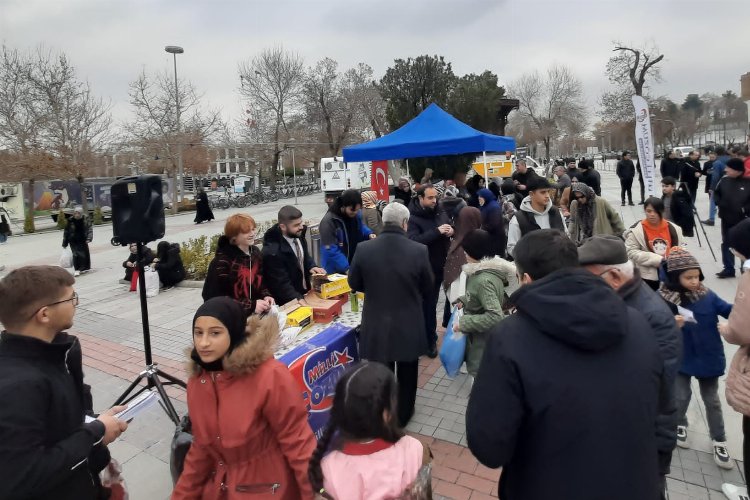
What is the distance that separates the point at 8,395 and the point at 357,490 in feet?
4.04

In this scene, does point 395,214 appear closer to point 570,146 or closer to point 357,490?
point 357,490

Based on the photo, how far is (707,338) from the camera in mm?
3035

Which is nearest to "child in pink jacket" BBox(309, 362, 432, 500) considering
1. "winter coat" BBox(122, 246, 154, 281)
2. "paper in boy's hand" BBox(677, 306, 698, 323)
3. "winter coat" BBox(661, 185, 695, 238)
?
"paper in boy's hand" BBox(677, 306, 698, 323)

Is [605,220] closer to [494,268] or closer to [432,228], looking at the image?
[432,228]

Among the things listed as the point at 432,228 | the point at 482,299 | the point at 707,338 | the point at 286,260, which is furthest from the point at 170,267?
the point at 707,338

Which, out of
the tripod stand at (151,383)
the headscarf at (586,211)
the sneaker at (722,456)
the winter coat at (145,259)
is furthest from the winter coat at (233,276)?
the winter coat at (145,259)

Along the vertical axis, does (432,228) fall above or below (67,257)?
above

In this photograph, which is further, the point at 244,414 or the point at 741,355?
the point at 741,355

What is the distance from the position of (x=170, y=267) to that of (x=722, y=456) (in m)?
8.70

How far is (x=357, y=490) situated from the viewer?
5.24ft

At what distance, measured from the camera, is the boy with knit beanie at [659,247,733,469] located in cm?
299

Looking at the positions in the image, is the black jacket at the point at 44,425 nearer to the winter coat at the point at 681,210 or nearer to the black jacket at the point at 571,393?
the black jacket at the point at 571,393

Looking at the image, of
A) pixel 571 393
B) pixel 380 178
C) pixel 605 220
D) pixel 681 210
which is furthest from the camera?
pixel 380 178

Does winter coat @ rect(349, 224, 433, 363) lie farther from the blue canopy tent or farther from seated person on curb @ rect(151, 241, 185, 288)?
seated person on curb @ rect(151, 241, 185, 288)
